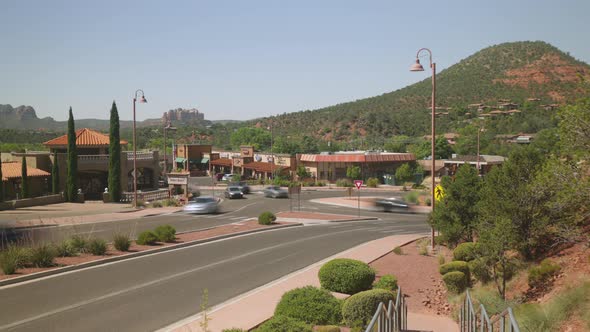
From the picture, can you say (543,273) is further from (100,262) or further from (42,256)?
(42,256)

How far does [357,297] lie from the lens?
471 inches

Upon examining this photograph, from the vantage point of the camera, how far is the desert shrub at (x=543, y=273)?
14.5 meters

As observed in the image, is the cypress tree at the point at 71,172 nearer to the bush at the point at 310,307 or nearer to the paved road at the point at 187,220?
the paved road at the point at 187,220

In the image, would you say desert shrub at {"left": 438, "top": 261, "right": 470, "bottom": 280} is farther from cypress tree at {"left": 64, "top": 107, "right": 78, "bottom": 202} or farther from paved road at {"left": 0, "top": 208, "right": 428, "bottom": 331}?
cypress tree at {"left": 64, "top": 107, "right": 78, "bottom": 202}

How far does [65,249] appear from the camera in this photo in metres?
19.7

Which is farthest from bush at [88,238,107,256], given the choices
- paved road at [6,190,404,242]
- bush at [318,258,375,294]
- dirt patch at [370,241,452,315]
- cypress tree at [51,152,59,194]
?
cypress tree at [51,152,59,194]

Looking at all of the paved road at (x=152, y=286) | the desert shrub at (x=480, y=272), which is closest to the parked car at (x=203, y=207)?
the paved road at (x=152, y=286)

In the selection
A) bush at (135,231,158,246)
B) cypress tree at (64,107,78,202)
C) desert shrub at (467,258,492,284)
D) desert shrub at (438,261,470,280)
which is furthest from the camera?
cypress tree at (64,107,78,202)

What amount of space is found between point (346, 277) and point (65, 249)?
11.3m

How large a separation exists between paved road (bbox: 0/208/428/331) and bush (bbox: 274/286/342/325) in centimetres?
293

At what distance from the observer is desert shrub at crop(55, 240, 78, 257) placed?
19.5 m

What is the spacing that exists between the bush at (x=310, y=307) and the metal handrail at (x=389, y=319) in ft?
4.97

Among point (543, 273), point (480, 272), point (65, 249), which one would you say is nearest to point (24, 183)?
point (65, 249)

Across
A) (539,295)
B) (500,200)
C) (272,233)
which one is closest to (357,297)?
(539,295)
